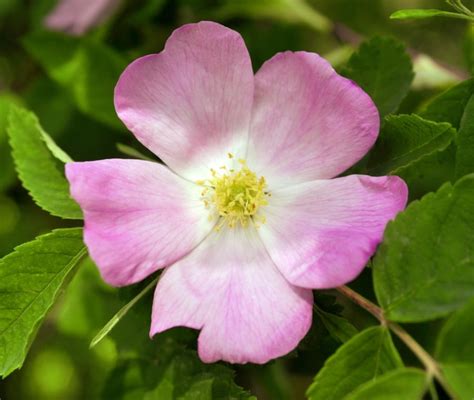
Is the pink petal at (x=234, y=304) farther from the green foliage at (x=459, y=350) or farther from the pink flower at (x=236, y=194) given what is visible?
the green foliage at (x=459, y=350)

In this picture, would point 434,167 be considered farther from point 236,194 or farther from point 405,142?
point 236,194

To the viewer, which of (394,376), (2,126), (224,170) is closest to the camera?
(394,376)

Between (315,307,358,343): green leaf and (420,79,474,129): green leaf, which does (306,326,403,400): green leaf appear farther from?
(420,79,474,129): green leaf

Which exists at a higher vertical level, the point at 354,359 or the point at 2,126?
the point at 354,359

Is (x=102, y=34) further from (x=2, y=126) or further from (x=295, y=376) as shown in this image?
(x=295, y=376)

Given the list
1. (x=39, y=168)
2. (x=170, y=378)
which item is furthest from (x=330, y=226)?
(x=39, y=168)

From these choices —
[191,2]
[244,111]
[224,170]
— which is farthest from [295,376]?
[191,2]
